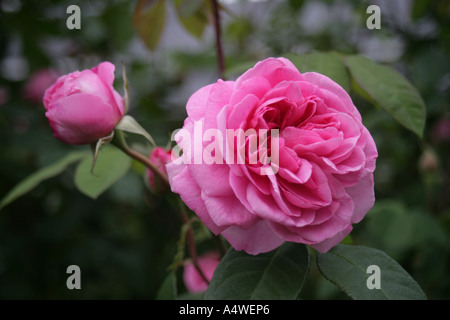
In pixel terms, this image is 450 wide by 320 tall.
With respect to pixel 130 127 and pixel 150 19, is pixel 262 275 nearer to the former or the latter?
pixel 130 127

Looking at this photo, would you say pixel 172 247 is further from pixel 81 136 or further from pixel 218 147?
pixel 218 147

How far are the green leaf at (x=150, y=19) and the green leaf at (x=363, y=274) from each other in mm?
592

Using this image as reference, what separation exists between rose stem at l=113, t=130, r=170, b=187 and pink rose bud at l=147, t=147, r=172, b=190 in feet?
0.04

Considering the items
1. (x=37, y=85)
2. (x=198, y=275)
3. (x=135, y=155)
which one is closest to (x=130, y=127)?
(x=135, y=155)

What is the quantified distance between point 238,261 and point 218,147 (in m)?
0.14

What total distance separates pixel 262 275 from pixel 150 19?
61 cm

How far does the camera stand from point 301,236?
0.41 meters

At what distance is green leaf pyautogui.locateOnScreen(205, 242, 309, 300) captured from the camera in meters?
0.43

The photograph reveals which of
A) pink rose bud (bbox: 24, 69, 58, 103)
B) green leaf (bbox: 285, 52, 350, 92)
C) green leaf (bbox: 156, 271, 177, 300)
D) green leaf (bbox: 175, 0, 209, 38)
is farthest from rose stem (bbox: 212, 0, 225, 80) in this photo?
pink rose bud (bbox: 24, 69, 58, 103)

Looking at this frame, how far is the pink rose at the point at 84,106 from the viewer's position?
0.50 metres

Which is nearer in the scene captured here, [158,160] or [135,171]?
[158,160]

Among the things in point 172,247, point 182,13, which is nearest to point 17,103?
point 172,247

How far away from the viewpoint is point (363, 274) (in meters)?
0.46

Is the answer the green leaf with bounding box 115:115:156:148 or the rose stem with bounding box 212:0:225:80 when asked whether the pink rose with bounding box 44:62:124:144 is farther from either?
the rose stem with bounding box 212:0:225:80
